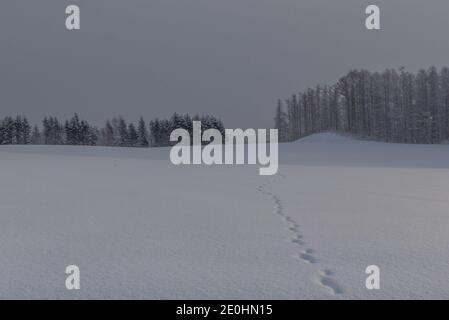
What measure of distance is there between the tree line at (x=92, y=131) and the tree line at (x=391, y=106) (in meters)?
20.3

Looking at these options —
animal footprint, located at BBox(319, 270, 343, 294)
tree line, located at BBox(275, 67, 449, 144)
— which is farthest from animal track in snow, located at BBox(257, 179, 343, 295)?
tree line, located at BBox(275, 67, 449, 144)

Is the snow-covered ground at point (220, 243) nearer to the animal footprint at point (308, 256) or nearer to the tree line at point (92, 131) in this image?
the animal footprint at point (308, 256)

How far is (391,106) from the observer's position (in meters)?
57.6

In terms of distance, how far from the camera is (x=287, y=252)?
11.6 ft

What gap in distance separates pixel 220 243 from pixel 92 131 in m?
78.5

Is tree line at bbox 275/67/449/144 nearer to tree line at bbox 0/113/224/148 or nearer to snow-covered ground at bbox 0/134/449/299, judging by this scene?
tree line at bbox 0/113/224/148

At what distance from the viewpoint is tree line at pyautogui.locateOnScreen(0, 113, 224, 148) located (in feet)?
241

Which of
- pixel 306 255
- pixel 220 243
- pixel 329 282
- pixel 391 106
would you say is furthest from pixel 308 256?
pixel 391 106

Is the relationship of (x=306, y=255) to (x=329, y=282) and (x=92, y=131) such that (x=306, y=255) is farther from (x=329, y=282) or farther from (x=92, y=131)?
(x=92, y=131)

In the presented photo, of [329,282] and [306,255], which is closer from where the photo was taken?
[329,282]

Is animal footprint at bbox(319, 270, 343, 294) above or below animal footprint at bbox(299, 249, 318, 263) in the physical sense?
above

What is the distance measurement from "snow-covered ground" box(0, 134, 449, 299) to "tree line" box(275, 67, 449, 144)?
48106 millimetres

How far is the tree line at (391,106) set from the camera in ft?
177
